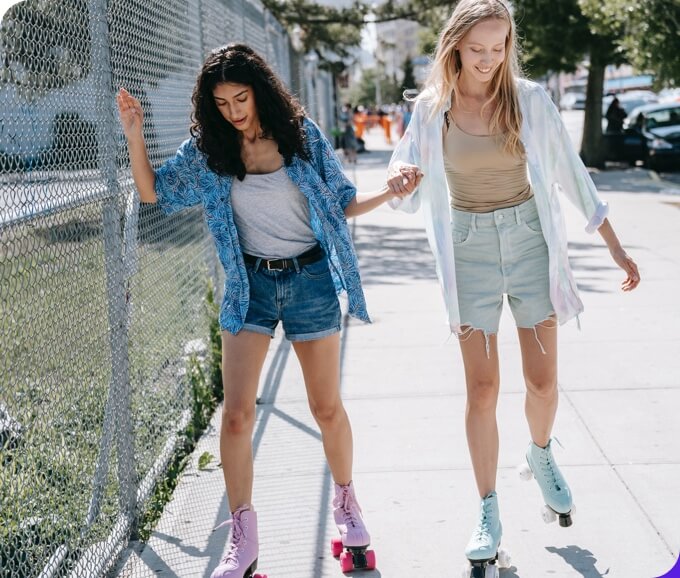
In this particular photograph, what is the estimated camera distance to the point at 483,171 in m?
3.71

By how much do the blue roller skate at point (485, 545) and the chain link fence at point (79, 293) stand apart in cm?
128

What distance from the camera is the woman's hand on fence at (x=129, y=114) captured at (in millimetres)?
3625

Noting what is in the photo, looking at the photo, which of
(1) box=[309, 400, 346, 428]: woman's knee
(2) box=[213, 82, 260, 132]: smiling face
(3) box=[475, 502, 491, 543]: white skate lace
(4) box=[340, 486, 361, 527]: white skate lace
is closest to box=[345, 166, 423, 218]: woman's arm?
(2) box=[213, 82, 260, 132]: smiling face

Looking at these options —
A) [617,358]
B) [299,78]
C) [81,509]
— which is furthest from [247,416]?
[299,78]

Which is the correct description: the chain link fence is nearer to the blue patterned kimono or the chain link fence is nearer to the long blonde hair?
the blue patterned kimono

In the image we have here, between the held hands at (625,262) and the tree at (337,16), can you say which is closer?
the held hands at (625,262)

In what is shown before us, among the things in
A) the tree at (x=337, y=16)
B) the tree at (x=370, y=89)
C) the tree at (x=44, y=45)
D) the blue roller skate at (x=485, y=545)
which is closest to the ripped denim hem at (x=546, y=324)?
the blue roller skate at (x=485, y=545)

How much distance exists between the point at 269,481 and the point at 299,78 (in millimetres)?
10317

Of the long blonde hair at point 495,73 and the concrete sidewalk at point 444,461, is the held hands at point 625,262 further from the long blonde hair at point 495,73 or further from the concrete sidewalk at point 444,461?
the concrete sidewalk at point 444,461

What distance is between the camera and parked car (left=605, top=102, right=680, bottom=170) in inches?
875

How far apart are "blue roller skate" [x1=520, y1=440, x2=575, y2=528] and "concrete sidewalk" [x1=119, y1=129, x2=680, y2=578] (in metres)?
0.10

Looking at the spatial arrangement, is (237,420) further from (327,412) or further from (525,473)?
(525,473)

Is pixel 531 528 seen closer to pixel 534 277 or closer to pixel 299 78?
pixel 534 277

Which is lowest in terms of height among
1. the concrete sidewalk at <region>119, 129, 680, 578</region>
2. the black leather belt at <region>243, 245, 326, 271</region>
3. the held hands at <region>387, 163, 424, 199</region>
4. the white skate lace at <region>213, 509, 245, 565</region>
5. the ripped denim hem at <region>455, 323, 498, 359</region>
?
the concrete sidewalk at <region>119, 129, 680, 578</region>
